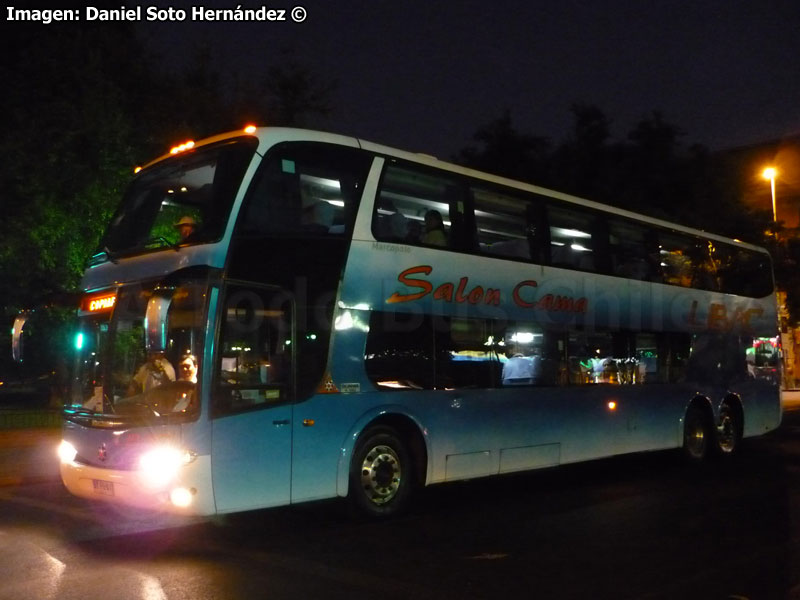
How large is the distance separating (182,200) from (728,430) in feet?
34.8

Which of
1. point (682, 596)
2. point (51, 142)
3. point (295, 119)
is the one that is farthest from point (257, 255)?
point (295, 119)

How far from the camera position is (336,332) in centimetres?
877

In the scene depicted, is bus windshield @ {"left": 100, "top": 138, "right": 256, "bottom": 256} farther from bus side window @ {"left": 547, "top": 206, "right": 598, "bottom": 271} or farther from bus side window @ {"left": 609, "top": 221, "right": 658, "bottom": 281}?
bus side window @ {"left": 609, "top": 221, "right": 658, "bottom": 281}

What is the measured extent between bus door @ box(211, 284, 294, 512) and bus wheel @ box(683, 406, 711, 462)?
825cm

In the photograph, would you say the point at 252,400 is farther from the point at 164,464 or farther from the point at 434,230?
the point at 434,230

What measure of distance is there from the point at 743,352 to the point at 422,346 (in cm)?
839

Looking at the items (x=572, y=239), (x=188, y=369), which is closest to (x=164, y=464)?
(x=188, y=369)

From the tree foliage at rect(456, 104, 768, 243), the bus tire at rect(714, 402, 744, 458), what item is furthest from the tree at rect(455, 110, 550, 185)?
the bus tire at rect(714, 402, 744, 458)

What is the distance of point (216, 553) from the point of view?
7691 millimetres

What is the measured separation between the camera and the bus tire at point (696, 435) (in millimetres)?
14188

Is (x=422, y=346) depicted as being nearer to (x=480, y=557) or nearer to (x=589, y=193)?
(x=480, y=557)

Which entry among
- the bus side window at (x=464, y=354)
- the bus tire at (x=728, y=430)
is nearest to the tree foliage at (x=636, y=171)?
the bus tire at (x=728, y=430)

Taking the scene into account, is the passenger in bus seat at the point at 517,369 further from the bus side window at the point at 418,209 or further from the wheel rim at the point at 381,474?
the wheel rim at the point at 381,474

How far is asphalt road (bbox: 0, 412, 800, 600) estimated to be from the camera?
21.1 ft
